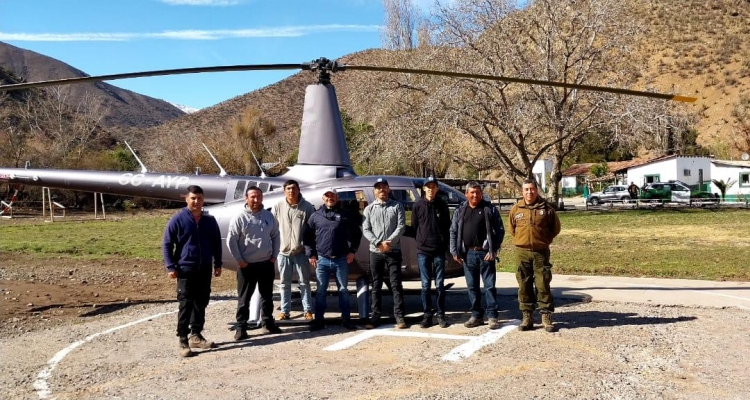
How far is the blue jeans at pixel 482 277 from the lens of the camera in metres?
7.73

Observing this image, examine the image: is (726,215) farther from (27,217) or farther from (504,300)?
(27,217)

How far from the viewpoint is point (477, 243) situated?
25.1 feet

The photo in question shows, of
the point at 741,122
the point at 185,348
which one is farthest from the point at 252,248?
the point at 741,122

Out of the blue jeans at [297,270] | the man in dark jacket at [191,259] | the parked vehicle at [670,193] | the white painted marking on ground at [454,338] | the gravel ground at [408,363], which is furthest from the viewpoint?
the parked vehicle at [670,193]

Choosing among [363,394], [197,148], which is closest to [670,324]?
[363,394]

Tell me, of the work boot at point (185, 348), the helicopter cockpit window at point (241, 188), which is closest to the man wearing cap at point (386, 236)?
the work boot at point (185, 348)

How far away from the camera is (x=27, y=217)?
118 ft

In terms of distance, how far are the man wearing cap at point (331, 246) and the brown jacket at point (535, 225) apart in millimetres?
1981

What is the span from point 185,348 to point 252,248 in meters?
1.33

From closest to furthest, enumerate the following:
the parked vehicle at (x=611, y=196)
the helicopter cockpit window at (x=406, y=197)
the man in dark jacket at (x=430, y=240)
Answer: the man in dark jacket at (x=430, y=240) < the helicopter cockpit window at (x=406, y=197) < the parked vehicle at (x=611, y=196)

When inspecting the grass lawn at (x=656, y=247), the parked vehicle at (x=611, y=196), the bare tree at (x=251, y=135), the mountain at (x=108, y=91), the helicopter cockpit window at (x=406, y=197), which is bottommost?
the grass lawn at (x=656, y=247)

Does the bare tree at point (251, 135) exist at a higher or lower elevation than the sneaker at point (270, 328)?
higher

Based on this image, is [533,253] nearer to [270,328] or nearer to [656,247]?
[270,328]

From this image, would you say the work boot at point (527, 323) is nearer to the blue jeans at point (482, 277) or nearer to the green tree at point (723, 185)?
the blue jeans at point (482, 277)
